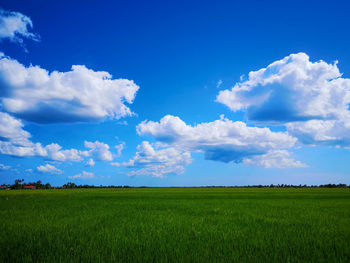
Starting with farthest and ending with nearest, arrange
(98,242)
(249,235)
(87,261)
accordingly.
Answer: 1. (249,235)
2. (98,242)
3. (87,261)

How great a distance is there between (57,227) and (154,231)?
3.68m

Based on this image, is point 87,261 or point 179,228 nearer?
point 87,261

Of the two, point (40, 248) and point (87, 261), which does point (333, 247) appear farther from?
point (40, 248)

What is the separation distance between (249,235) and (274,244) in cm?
94

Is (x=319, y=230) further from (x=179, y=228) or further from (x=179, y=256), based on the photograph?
(x=179, y=256)

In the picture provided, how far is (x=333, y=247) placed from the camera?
18.3ft

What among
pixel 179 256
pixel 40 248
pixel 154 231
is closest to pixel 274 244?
pixel 179 256

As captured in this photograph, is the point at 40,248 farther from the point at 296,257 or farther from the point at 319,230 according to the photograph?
the point at 319,230

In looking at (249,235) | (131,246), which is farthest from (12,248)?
(249,235)

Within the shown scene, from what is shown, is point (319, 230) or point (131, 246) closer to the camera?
point (131, 246)

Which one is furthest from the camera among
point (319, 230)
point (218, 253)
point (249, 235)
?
point (319, 230)

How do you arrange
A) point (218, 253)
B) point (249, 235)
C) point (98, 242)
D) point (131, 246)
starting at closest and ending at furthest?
point (218, 253)
point (131, 246)
point (98, 242)
point (249, 235)

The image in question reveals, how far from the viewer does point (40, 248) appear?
546 cm


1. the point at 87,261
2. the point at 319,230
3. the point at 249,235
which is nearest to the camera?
the point at 87,261
